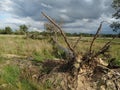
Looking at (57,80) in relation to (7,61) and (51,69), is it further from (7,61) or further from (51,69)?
(7,61)

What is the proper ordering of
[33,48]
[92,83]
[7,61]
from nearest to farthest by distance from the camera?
[92,83] → [7,61] → [33,48]

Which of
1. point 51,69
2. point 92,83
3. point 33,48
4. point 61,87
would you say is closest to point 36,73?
point 51,69

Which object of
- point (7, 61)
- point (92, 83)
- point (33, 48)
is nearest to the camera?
point (92, 83)

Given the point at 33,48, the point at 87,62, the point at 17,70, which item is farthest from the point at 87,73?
the point at 33,48

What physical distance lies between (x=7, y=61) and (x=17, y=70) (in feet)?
2.73

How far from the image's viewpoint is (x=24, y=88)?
7.22 metres

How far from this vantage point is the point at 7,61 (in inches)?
343

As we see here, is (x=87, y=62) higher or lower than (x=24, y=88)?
higher

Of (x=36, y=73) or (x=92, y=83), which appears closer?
(x=92, y=83)

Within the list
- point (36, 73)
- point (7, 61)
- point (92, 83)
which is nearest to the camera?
point (92, 83)

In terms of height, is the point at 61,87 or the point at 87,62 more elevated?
the point at 87,62

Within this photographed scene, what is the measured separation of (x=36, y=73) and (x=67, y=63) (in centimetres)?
77

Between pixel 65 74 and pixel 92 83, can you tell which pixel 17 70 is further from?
pixel 92 83

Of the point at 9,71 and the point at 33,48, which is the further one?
the point at 33,48
